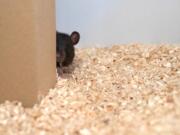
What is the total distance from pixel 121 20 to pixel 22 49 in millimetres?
1687

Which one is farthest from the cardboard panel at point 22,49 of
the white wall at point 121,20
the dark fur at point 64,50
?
the white wall at point 121,20

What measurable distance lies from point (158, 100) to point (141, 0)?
67.2 inches

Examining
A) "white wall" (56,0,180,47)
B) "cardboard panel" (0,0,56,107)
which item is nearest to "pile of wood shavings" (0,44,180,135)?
"cardboard panel" (0,0,56,107)

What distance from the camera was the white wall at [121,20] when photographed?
358 cm

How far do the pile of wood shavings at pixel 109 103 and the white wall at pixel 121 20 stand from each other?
0.40m

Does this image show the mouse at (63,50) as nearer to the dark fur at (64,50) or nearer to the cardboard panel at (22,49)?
the dark fur at (64,50)

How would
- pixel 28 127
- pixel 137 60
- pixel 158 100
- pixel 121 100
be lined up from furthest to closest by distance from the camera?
pixel 137 60 → pixel 121 100 → pixel 158 100 → pixel 28 127

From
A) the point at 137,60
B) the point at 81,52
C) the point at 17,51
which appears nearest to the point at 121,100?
→ the point at 17,51

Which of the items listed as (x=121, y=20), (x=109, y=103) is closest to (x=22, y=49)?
(x=109, y=103)

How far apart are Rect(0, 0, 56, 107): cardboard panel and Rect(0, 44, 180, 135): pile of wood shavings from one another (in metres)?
0.08

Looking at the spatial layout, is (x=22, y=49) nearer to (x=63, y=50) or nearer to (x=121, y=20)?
(x=63, y=50)

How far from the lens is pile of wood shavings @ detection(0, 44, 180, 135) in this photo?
1789 millimetres

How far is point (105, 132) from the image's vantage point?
5.66 ft

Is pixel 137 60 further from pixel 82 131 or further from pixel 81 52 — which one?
pixel 82 131
